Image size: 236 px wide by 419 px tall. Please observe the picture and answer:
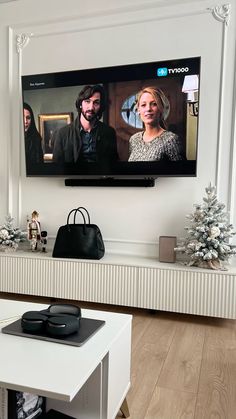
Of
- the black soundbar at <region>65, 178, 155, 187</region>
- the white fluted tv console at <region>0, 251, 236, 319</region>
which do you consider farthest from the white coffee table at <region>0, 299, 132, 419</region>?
the black soundbar at <region>65, 178, 155, 187</region>

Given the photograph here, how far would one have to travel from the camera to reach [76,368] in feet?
3.28

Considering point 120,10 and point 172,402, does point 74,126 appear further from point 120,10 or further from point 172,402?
point 172,402

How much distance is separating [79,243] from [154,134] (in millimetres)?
1111

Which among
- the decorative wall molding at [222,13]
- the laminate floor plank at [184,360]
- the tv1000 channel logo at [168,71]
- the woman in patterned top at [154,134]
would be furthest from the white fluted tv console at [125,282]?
the decorative wall molding at [222,13]

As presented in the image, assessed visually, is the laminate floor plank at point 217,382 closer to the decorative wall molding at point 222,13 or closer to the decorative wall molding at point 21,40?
the decorative wall molding at point 222,13

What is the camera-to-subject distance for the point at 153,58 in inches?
110

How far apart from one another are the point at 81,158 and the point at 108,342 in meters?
1.98

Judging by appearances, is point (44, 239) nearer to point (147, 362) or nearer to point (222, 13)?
point (147, 362)

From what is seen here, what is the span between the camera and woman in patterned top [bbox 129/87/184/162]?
263 centimetres

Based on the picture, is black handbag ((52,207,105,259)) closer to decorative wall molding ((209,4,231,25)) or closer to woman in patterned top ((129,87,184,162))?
woman in patterned top ((129,87,184,162))

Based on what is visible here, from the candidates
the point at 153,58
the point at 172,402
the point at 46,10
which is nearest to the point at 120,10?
the point at 153,58

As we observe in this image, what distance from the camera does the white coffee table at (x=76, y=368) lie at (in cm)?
93

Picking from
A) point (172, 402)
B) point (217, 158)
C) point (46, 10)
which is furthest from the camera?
point (46, 10)

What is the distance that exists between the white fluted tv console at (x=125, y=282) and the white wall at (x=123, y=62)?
15.3 inches
